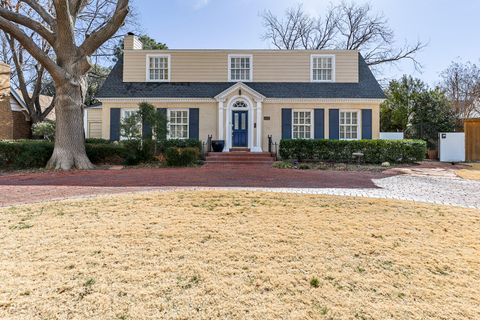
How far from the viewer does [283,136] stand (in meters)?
16.2

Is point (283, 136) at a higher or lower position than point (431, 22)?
lower

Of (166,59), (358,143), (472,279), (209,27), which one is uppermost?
(209,27)

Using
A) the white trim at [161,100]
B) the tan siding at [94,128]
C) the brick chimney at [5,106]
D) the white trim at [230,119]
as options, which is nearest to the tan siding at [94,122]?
the tan siding at [94,128]

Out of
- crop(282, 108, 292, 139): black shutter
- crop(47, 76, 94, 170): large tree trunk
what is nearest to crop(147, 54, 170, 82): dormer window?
crop(47, 76, 94, 170): large tree trunk

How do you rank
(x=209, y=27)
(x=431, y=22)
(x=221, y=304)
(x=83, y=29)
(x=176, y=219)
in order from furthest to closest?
(x=83, y=29) < (x=209, y=27) < (x=431, y=22) < (x=176, y=219) < (x=221, y=304)

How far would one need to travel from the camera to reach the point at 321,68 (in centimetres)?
1711

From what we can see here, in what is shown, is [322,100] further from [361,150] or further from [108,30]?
[108,30]

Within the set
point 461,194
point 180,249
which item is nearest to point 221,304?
point 180,249

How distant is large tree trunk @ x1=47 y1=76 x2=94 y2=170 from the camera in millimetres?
12070

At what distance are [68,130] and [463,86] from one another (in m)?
27.5

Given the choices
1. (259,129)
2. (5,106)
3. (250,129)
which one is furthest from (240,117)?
(5,106)

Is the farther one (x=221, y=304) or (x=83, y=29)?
(x=83, y=29)

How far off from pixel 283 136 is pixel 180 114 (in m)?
5.77

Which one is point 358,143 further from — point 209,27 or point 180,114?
point 209,27
